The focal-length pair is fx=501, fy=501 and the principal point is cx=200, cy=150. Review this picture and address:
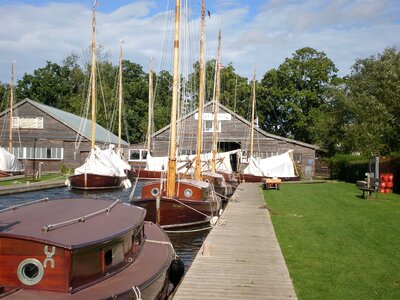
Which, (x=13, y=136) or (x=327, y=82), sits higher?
(x=327, y=82)

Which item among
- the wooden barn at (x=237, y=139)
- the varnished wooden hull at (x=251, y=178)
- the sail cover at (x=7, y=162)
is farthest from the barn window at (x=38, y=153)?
the varnished wooden hull at (x=251, y=178)

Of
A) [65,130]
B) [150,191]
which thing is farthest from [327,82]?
[150,191]

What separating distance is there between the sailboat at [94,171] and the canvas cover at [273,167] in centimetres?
1245

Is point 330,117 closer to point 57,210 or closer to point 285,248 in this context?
point 285,248

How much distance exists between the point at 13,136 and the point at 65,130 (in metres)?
6.04

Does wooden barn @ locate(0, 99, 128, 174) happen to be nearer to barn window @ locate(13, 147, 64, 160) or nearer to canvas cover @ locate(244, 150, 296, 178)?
barn window @ locate(13, 147, 64, 160)

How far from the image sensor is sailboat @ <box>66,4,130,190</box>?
37.5 metres

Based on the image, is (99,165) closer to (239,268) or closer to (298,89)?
(239,268)

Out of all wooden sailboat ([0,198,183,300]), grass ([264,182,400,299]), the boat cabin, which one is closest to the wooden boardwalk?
grass ([264,182,400,299])

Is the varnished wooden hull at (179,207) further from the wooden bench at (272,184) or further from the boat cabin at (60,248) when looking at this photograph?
the wooden bench at (272,184)

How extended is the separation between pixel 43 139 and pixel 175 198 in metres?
39.9

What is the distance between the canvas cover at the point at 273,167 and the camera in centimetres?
4725

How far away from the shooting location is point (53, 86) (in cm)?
9219

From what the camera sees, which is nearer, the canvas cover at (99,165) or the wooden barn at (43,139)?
the canvas cover at (99,165)
